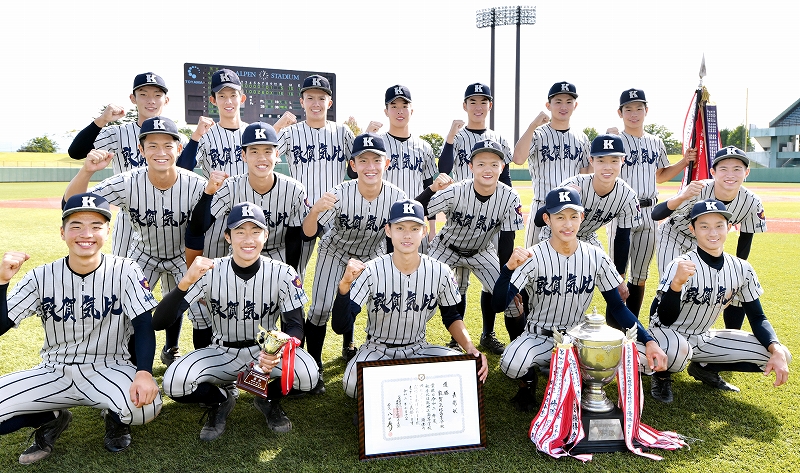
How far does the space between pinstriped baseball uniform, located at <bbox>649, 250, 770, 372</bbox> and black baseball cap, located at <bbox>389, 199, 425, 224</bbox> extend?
181cm

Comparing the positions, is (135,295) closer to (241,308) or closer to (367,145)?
(241,308)

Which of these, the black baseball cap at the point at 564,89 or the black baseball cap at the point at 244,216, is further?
the black baseball cap at the point at 564,89

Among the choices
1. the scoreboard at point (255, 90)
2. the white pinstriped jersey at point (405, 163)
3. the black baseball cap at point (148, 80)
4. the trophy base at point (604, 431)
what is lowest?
the trophy base at point (604, 431)

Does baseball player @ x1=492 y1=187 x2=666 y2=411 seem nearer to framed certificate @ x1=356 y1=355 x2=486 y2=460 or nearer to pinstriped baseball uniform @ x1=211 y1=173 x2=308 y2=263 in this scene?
framed certificate @ x1=356 y1=355 x2=486 y2=460

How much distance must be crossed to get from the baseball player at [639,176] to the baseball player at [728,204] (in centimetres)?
41

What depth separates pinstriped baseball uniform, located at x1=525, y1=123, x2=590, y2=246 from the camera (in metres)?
5.72

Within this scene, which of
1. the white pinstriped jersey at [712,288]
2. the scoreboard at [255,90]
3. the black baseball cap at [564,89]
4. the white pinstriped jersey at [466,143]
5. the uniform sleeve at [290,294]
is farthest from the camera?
the scoreboard at [255,90]

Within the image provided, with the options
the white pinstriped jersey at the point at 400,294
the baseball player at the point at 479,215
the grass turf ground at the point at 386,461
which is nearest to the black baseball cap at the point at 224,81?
the baseball player at the point at 479,215

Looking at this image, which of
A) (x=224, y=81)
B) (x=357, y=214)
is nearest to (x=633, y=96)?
(x=357, y=214)

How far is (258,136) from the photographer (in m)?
4.31

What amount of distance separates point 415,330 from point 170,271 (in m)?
1.97

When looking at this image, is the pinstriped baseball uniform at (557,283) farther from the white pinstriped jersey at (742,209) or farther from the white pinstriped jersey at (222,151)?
the white pinstriped jersey at (222,151)

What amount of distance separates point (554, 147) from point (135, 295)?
13.0 ft

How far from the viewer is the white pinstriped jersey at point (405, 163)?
5.57m
